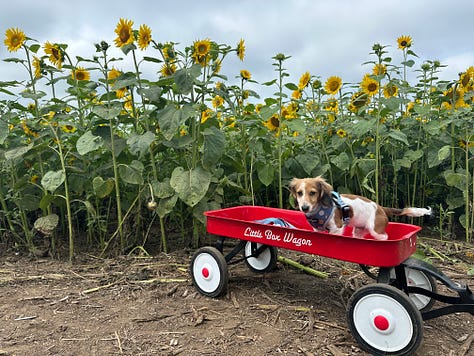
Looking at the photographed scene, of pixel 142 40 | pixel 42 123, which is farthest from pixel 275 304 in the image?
pixel 42 123

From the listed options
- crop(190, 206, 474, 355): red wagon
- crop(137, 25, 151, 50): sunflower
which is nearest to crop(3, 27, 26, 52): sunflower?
crop(137, 25, 151, 50): sunflower

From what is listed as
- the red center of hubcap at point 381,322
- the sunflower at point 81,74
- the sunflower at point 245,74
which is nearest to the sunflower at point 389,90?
the sunflower at point 245,74

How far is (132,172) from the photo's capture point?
124 inches

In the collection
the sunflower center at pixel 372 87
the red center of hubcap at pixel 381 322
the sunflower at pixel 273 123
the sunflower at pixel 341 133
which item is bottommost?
the red center of hubcap at pixel 381 322

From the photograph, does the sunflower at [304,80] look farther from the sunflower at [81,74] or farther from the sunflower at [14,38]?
the sunflower at [14,38]

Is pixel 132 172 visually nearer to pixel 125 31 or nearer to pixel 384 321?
pixel 125 31

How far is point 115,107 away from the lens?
120 inches

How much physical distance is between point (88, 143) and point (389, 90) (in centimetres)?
253

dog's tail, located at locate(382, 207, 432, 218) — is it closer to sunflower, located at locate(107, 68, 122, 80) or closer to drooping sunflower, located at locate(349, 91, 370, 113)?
drooping sunflower, located at locate(349, 91, 370, 113)

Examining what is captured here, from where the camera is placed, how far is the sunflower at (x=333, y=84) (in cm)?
395

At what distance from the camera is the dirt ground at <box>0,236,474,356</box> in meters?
2.11

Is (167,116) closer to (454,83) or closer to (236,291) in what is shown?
(236,291)

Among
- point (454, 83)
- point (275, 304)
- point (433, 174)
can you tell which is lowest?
point (275, 304)

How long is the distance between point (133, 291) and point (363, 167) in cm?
225
